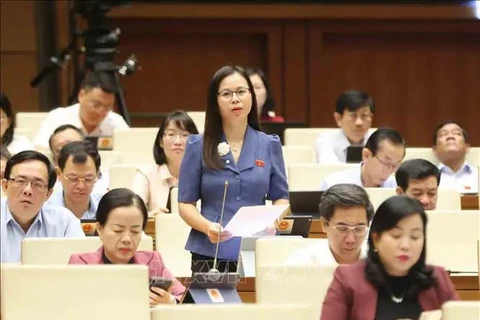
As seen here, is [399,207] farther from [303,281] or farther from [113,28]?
[113,28]

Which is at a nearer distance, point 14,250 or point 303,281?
point 303,281

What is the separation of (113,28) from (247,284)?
14.0ft

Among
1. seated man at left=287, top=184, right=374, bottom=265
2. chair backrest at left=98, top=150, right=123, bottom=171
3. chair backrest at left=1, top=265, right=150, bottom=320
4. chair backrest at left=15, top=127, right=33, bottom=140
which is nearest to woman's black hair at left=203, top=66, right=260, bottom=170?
seated man at left=287, top=184, right=374, bottom=265

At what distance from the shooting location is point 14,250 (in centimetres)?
519

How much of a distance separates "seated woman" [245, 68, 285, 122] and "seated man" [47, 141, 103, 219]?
2.59 m

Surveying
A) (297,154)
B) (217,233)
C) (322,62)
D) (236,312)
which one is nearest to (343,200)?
(217,233)

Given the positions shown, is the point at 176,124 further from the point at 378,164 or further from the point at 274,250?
the point at 274,250

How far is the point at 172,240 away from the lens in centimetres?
533

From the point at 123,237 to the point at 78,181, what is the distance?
1.43 meters

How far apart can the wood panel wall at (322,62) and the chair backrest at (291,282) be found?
6.46m

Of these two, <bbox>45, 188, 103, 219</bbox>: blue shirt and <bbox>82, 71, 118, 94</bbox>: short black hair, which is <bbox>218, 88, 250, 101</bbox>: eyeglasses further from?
<bbox>82, 71, 118, 94</bbox>: short black hair

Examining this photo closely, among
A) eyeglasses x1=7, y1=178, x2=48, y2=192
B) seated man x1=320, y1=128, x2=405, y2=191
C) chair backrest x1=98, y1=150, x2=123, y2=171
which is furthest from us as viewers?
chair backrest x1=98, y1=150, x2=123, y2=171

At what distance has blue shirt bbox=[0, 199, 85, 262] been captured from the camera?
5.16 m

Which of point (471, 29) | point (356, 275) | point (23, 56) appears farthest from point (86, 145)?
point (471, 29)
